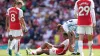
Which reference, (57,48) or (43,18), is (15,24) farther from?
(43,18)

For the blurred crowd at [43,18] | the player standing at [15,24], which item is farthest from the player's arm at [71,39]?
the blurred crowd at [43,18]

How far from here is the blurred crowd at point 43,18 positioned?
2368 cm

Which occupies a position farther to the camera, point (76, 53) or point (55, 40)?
point (55, 40)

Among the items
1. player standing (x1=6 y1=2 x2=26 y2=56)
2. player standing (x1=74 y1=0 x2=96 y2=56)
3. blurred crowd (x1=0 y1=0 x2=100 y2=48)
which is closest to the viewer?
player standing (x1=74 y1=0 x2=96 y2=56)

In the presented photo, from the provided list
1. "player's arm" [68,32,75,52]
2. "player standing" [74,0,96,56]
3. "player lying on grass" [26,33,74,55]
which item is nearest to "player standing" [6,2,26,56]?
"player lying on grass" [26,33,74,55]

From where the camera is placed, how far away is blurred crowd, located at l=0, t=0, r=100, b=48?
2368cm

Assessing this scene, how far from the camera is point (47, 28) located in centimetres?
2445

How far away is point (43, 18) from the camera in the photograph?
25156 millimetres

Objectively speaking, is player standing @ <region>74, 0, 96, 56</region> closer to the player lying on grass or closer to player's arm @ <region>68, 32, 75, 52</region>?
player's arm @ <region>68, 32, 75, 52</region>

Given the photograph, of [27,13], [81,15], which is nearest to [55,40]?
[27,13]

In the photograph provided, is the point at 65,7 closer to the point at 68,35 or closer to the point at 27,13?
the point at 27,13

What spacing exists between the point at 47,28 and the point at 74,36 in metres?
10.1

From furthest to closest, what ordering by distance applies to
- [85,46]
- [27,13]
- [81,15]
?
[27,13] → [85,46] → [81,15]

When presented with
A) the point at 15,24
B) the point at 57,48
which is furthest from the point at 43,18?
the point at 15,24
